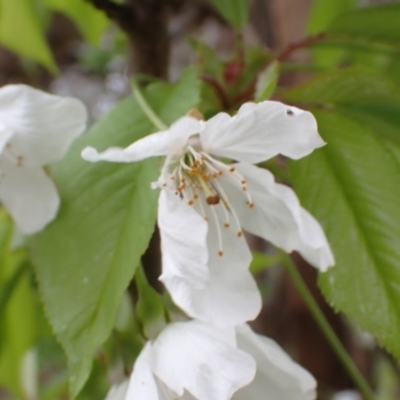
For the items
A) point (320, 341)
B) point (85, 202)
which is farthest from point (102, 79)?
point (85, 202)

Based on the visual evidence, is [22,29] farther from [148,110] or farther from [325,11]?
[325,11]

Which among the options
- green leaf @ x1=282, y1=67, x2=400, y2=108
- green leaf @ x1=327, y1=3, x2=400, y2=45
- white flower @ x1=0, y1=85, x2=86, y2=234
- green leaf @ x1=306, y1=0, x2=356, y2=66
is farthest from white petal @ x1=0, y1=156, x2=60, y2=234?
green leaf @ x1=306, y1=0, x2=356, y2=66

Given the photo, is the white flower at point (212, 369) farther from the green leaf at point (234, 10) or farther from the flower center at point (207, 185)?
the green leaf at point (234, 10)

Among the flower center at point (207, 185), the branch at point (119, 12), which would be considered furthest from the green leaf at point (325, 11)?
the flower center at point (207, 185)

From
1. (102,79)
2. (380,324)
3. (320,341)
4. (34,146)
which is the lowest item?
(320,341)

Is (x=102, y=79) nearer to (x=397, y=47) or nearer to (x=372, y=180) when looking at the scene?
(x=397, y=47)

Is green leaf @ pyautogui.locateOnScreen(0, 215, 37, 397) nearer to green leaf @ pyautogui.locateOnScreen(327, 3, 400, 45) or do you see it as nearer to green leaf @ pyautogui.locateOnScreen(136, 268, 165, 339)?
green leaf @ pyautogui.locateOnScreen(136, 268, 165, 339)

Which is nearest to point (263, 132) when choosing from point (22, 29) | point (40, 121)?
point (40, 121)
